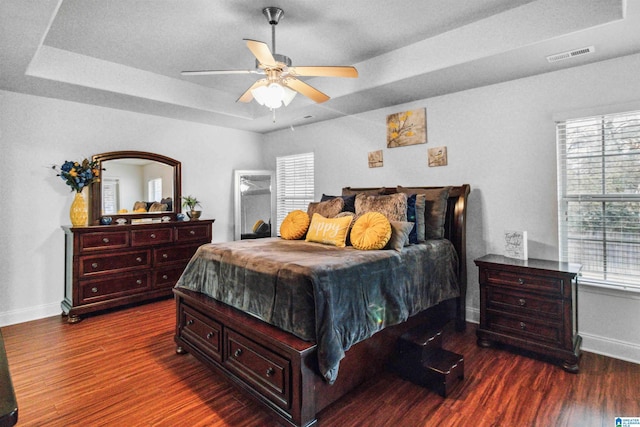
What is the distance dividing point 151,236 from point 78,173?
1048mm

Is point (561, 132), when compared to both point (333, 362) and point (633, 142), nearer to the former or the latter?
point (633, 142)

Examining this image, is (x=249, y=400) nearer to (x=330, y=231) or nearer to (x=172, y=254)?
(x=330, y=231)

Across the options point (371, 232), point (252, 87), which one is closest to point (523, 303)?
point (371, 232)

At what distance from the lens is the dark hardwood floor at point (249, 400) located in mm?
1985

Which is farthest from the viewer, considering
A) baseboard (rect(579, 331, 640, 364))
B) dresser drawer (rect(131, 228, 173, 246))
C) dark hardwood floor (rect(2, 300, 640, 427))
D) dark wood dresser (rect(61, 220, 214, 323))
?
dresser drawer (rect(131, 228, 173, 246))

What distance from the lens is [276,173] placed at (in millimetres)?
5742

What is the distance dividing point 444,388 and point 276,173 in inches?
170

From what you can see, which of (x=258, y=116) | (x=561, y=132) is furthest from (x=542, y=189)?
(x=258, y=116)

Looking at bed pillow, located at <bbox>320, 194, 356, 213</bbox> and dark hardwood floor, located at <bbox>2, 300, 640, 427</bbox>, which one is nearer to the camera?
dark hardwood floor, located at <bbox>2, 300, 640, 427</bbox>

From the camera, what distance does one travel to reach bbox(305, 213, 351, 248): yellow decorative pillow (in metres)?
3.02

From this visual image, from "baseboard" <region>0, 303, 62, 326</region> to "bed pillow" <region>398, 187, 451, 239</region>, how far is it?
4.27m

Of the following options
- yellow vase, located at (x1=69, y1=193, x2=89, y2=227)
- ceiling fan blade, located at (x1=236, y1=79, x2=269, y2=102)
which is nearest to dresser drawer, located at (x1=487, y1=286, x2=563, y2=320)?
ceiling fan blade, located at (x1=236, y1=79, x2=269, y2=102)

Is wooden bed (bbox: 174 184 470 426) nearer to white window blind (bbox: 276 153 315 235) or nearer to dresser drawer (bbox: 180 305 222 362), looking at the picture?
dresser drawer (bbox: 180 305 222 362)

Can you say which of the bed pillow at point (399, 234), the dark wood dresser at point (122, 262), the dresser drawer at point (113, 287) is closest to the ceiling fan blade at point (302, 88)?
the bed pillow at point (399, 234)
